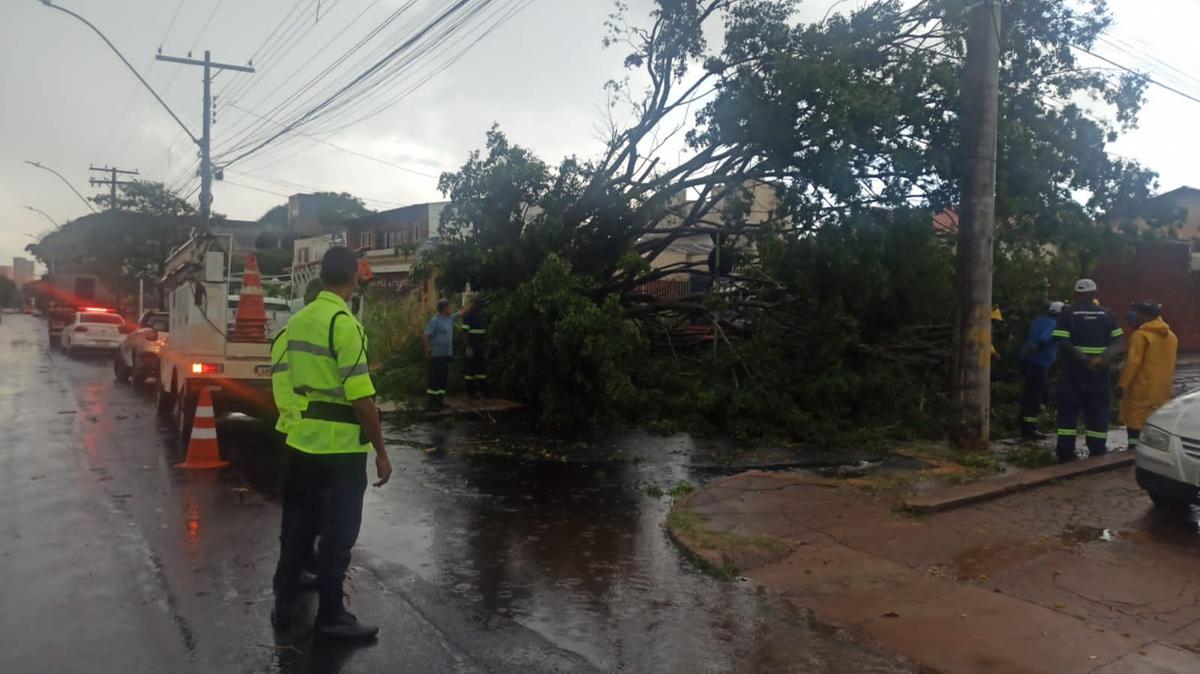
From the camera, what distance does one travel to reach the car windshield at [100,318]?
28547 mm

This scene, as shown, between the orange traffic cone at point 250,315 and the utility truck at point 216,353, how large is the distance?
0.03 metres

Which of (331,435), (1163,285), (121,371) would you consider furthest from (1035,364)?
(1163,285)

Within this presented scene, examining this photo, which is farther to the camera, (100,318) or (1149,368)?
(100,318)

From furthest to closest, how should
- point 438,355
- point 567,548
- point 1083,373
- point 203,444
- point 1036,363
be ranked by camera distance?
point 438,355
point 1036,363
point 203,444
point 1083,373
point 567,548

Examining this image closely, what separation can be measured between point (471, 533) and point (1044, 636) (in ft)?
12.9

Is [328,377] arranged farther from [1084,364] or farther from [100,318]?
[100,318]

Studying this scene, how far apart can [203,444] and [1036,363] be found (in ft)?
31.1

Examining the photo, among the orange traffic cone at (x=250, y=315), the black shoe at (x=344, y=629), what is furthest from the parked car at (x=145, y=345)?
the black shoe at (x=344, y=629)

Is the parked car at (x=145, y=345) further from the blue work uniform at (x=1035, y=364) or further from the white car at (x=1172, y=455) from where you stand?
the white car at (x=1172, y=455)

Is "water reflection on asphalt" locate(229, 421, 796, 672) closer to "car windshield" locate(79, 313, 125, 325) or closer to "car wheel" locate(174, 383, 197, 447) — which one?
"car wheel" locate(174, 383, 197, 447)

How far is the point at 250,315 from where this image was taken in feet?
37.9

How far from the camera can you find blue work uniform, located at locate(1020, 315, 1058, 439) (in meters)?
11.1

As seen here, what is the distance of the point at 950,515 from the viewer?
7.32 meters

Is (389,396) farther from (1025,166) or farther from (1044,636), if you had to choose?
(1044,636)
